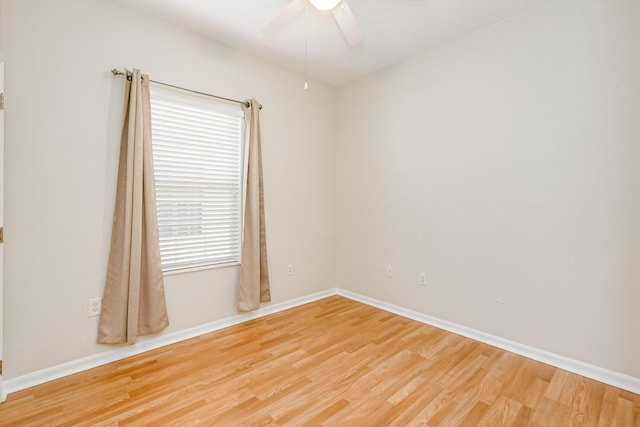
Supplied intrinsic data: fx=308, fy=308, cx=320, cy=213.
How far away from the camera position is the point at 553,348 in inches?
90.8

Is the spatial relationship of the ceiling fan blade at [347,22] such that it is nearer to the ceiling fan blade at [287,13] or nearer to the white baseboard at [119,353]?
the ceiling fan blade at [287,13]

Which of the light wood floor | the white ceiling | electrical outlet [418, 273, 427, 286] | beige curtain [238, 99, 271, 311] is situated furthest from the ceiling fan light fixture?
electrical outlet [418, 273, 427, 286]

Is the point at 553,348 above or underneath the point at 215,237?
underneath

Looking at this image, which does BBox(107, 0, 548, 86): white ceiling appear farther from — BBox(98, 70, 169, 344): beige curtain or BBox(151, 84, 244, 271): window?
BBox(98, 70, 169, 344): beige curtain

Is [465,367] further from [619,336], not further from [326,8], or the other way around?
[326,8]

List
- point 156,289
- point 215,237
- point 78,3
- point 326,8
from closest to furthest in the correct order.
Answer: point 326,8 → point 78,3 → point 156,289 → point 215,237

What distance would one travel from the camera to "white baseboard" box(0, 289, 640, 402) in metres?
2.00

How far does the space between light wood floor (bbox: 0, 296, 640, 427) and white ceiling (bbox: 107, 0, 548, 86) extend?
8.55 feet

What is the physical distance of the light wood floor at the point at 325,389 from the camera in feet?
5.65

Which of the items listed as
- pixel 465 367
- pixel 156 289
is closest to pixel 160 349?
pixel 156 289

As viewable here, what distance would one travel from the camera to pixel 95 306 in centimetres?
226

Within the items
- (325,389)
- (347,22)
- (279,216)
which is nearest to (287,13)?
(347,22)

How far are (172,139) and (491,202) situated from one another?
2.78 metres

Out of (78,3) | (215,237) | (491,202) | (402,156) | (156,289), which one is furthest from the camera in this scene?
(402,156)
